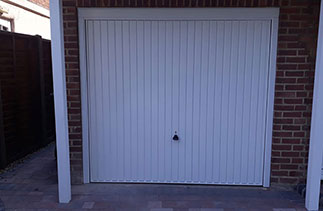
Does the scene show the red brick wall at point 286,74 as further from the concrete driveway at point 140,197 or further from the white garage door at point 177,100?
the concrete driveway at point 140,197

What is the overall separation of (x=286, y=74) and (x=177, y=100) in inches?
54.6

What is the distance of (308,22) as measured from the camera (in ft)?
11.5

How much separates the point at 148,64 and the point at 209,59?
78 cm

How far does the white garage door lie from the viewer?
12.0 ft

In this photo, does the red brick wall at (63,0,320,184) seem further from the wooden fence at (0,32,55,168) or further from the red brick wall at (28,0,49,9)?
the red brick wall at (28,0,49,9)

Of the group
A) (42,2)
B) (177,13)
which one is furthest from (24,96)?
(42,2)

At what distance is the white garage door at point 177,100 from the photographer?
3.67m

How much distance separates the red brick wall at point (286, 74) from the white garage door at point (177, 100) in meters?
0.18

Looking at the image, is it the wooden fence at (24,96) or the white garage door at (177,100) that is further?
the wooden fence at (24,96)

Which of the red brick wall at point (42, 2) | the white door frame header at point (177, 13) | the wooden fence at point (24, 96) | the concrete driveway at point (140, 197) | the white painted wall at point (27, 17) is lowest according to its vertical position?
the concrete driveway at point (140, 197)

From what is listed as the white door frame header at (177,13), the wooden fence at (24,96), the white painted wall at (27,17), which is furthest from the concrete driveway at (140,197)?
the white painted wall at (27,17)

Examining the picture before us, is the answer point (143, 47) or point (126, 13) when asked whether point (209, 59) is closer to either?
point (143, 47)

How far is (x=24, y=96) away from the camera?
16.6ft

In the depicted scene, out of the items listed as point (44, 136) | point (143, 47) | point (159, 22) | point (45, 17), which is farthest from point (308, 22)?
point (45, 17)
